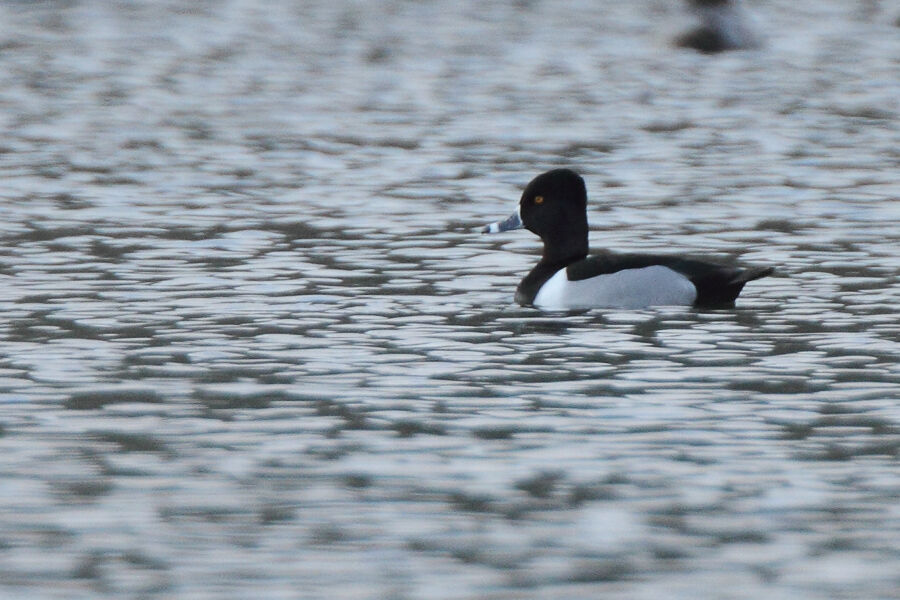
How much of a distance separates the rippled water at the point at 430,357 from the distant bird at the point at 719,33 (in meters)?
6.33

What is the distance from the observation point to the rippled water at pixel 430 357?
Answer: 6812mm

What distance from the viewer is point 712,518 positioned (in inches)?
282

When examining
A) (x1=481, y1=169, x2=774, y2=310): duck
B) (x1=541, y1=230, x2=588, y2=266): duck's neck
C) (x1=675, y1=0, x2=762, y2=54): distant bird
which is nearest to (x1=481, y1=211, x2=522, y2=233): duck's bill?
(x1=541, y1=230, x2=588, y2=266): duck's neck

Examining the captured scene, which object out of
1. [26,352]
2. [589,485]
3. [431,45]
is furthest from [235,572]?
[431,45]

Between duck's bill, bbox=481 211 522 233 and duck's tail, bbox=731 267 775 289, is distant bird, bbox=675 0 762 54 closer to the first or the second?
duck's bill, bbox=481 211 522 233

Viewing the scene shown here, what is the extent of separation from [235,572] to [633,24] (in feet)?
98.5

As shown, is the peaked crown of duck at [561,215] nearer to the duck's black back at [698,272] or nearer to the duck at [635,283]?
the duck at [635,283]

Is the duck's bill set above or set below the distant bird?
above

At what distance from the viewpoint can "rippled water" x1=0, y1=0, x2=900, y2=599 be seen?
22.4 feet

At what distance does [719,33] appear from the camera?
102 ft

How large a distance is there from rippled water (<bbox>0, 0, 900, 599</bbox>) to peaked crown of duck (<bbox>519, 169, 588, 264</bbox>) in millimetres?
500

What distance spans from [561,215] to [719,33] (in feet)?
63.5

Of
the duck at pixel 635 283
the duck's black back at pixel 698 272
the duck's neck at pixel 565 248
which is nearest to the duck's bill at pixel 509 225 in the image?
the duck's neck at pixel 565 248

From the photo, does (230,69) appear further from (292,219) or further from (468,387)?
(468,387)
